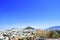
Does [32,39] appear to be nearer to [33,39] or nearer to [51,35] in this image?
[33,39]

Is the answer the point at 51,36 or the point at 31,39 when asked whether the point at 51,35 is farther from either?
the point at 31,39

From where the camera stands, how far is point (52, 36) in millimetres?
21188

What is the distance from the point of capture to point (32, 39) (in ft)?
63.5

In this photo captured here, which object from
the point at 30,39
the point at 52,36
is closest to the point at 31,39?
the point at 30,39

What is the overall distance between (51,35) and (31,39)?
12.3 feet

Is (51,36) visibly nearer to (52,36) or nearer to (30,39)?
(52,36)

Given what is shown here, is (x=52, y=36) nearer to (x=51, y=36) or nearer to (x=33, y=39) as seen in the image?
→ (x=51, y=36)

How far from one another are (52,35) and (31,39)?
11.6ft

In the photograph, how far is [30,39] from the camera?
750 inches

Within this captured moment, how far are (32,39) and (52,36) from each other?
3.25m

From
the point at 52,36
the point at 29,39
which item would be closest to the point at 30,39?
the point at 29,39

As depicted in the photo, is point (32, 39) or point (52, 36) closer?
point (32, 39)

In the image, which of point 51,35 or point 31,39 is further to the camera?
point 51,35

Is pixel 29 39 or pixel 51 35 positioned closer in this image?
pixel 29 39
